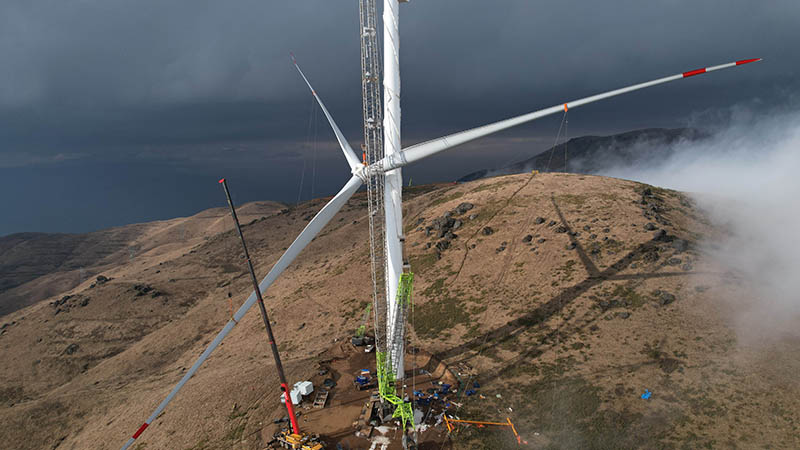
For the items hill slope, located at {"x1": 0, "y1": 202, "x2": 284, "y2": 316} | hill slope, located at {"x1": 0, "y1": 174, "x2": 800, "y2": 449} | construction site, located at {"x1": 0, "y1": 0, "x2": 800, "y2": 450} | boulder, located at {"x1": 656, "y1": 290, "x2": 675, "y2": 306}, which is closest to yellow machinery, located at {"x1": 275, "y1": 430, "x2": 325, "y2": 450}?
construction site, located at {"x1": 0, "y1": 0, "x2": 800, "y2": 450}

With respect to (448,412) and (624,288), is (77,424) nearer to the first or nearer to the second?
(448,412)

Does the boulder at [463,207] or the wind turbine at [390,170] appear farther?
the boulder at [463,207]

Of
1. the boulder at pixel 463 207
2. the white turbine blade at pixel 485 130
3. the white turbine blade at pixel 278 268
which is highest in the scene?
the white turbine blade at pixel 485 130

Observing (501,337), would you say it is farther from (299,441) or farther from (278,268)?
(278,268)

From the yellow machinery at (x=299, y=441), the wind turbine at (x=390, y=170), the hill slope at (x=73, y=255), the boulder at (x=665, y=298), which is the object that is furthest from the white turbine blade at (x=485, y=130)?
the hill slope at (x=73, y=255)

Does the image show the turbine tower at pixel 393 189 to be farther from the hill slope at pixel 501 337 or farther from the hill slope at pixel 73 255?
the hill slope at pixel 73 255

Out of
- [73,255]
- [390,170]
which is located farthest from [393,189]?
[73,255]
